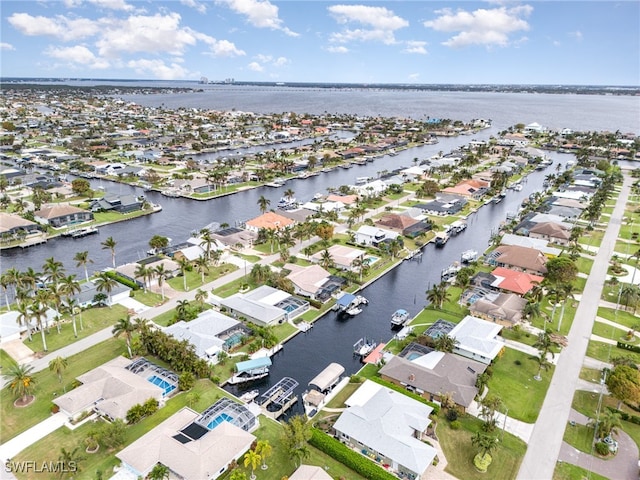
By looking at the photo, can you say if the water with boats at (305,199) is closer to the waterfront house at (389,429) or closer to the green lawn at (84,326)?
the waterfront house at (389,429)

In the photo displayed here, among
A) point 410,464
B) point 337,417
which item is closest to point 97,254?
point 337,417

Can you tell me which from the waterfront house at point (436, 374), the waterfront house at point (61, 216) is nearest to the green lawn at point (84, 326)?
the waterfront house at point (436, 374)

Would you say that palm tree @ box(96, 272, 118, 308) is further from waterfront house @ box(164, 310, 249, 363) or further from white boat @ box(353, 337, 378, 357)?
white boat @ box(353, 337, 378, 357)

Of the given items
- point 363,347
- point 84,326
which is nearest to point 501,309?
point 363,347

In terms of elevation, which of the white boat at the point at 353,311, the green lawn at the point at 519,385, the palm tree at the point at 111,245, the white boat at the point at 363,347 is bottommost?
the white boat at the point at 363,347

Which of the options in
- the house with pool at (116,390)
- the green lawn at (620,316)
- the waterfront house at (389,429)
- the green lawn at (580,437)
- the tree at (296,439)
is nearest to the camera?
the tree at (296,439)
